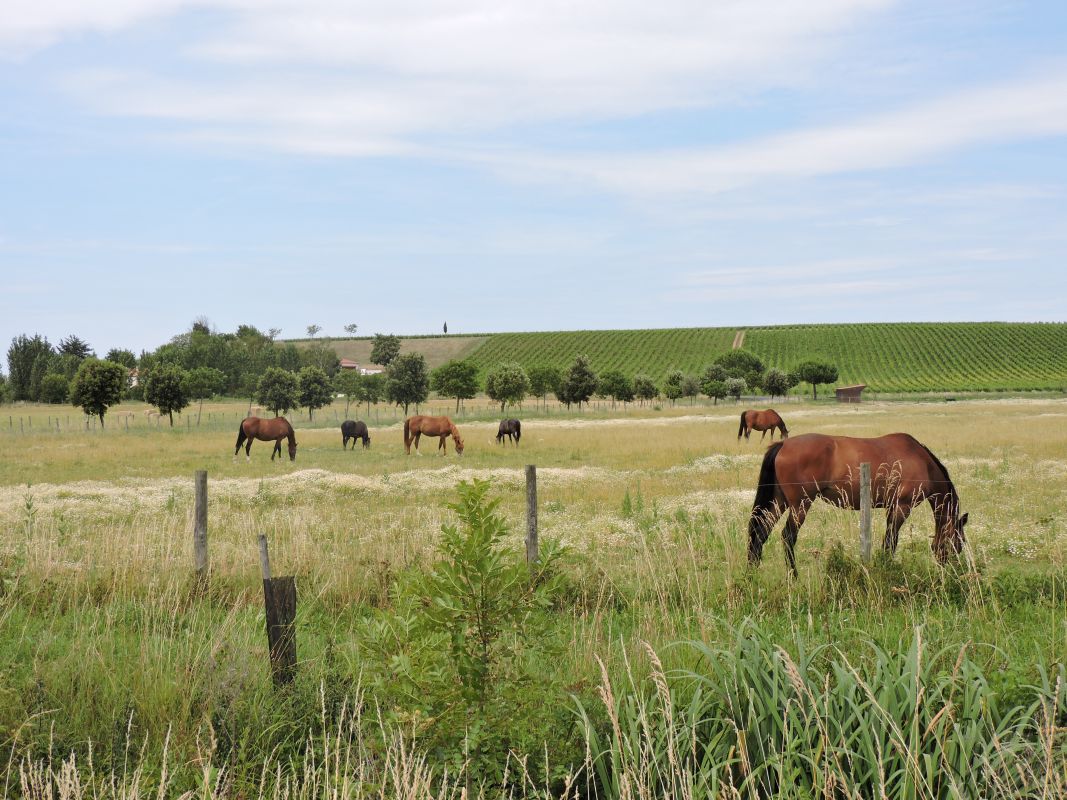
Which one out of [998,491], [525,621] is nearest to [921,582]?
[525,621]

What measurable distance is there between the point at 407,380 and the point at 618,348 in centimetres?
8357

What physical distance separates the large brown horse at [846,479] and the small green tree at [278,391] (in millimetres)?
60669

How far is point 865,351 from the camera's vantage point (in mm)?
143125

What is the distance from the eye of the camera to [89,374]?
5816 centimetres

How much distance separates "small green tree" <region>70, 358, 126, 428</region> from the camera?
58156 mm

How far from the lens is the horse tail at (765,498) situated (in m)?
10.4

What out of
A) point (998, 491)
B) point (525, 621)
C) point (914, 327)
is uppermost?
point (914, 327)

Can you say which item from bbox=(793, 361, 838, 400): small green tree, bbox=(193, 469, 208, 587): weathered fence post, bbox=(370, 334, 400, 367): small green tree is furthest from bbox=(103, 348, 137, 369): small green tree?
bbox=(193, 469, 208, 587): weathered fence post

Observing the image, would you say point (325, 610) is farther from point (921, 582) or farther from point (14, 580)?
point (921, 582)

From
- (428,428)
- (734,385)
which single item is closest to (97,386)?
(428,428)

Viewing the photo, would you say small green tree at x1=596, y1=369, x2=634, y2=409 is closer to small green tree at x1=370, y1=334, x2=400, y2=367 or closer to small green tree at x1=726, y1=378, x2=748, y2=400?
small green tree at x1=726, y1=378, x2=748, y2=400

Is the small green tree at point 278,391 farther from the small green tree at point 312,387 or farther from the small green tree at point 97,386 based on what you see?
the small green tree at point 97,386

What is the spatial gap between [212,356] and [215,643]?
13411 cm

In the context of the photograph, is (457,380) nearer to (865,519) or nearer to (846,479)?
(846,479)
